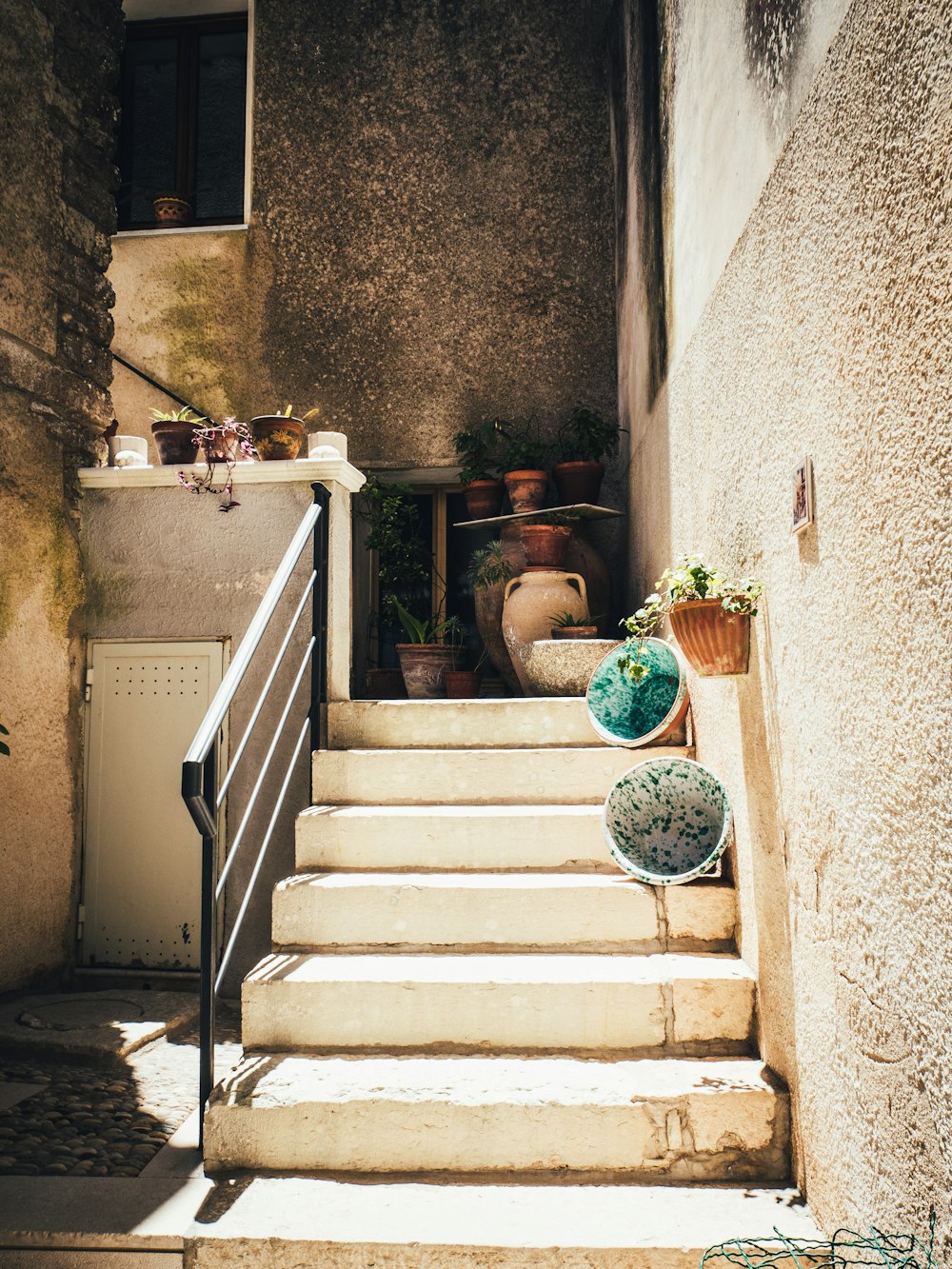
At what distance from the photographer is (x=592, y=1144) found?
2.06m

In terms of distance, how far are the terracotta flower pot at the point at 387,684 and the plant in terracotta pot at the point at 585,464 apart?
130 cm

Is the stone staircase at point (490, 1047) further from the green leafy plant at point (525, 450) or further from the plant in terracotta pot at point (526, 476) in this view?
the green leafy plant at point (525, 450)

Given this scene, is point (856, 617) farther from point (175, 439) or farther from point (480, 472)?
point (480, 472)

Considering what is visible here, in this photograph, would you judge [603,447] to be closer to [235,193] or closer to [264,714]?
[264,714]

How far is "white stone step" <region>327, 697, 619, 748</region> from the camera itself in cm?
321

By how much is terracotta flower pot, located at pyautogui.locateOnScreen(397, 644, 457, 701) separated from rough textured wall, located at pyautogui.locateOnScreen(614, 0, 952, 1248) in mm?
2430

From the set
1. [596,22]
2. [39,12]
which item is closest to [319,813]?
[39,12]

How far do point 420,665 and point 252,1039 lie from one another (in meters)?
2.45

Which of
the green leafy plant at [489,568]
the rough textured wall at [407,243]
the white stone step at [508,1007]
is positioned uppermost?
the rough textured wall at [407,243]

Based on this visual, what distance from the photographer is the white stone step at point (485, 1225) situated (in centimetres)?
179

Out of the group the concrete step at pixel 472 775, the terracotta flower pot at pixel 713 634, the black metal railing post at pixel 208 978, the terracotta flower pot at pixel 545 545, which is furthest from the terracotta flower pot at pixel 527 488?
the black metal railing post at pixel 208 978

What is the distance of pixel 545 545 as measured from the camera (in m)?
4.42

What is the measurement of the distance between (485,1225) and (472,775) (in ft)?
4.46

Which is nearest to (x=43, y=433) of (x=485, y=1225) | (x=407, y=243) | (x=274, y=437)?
(x=274, y=437)
